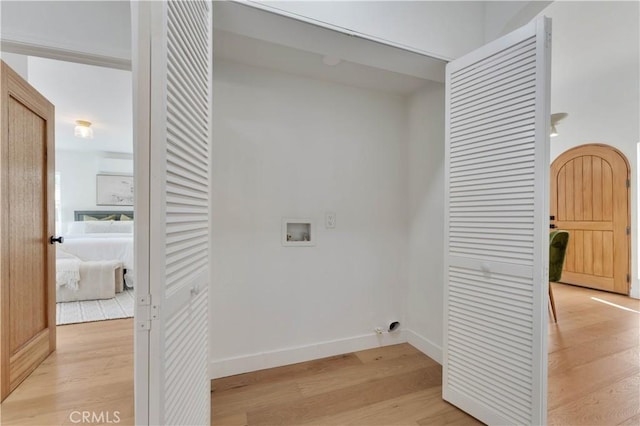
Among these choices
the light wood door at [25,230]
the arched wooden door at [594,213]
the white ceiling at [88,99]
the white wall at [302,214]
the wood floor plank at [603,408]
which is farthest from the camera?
the arched wooden door at [594,213]

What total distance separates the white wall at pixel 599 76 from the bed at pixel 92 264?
533 cm

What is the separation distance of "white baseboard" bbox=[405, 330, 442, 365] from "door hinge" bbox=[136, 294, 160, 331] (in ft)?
7.04

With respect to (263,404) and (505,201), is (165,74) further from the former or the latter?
(263,404)

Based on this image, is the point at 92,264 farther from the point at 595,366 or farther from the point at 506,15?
the point at 595,366

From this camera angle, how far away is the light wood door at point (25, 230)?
1764 mm

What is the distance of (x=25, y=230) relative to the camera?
1.96 metres

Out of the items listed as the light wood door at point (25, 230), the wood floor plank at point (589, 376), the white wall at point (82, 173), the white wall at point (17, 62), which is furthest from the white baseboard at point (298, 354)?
the white wall at point (82, 173)

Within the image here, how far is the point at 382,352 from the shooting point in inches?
92.9

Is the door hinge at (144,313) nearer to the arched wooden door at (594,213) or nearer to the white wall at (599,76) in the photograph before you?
the white wall at (599,76)

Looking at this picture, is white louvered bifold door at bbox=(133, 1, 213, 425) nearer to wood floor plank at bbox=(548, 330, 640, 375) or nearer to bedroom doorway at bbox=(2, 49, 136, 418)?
bedroom doorway at bbox=(2, 49, 136, 418)

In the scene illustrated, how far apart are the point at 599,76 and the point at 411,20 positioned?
4446mm

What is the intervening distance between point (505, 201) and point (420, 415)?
4.25 ft

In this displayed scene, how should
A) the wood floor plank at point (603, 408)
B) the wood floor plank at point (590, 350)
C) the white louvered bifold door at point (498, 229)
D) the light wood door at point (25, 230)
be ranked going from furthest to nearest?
the wood floor plank at point (590, 350), the light wood door at point (25, 230), the wood floor plank at point (603, 408), the white louvered bifold door at point (498, 229)

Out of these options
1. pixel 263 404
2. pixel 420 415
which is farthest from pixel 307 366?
pixel 420 415
